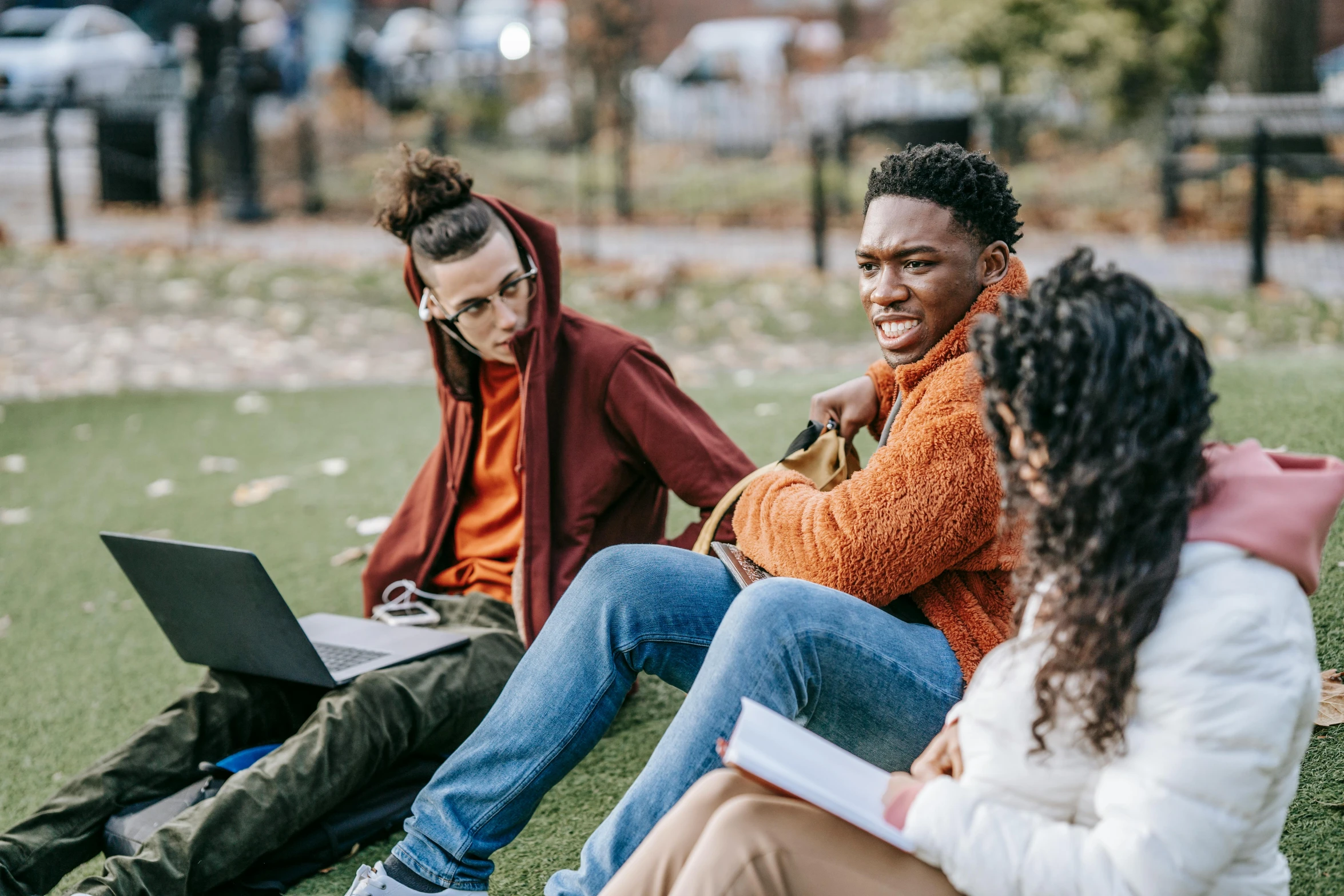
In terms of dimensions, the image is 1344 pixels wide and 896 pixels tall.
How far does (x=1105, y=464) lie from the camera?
5.15ft

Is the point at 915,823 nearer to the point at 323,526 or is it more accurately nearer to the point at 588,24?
the point at 323,526

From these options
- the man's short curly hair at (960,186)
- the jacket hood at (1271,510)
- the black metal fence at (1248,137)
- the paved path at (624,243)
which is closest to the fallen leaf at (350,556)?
the man's short curly hair at (960,186)

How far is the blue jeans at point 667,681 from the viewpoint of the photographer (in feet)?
6.60

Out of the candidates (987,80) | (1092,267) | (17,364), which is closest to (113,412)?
(17,364)

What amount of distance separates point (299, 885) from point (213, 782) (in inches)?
12.4

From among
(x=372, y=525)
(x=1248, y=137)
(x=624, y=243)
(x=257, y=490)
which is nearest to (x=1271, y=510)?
(x=372, y=525)

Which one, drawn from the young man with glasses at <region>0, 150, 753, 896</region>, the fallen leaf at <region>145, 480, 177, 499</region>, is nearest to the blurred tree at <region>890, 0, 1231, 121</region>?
the fallen leaf at <region>145, 480, 177, 499</region>

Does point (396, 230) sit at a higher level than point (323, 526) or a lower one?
higher

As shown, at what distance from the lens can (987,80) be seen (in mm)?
13508

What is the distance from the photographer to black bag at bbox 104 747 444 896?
2682 mm

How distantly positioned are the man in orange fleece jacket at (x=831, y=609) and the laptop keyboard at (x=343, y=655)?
64 centimetres

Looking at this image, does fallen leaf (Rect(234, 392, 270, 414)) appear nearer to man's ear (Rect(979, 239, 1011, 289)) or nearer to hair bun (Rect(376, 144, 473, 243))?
hair bun (Rect(376, 144, 473, 243))

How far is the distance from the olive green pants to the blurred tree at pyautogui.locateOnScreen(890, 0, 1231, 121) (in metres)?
11.6

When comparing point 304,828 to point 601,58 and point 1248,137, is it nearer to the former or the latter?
point 1248,137
